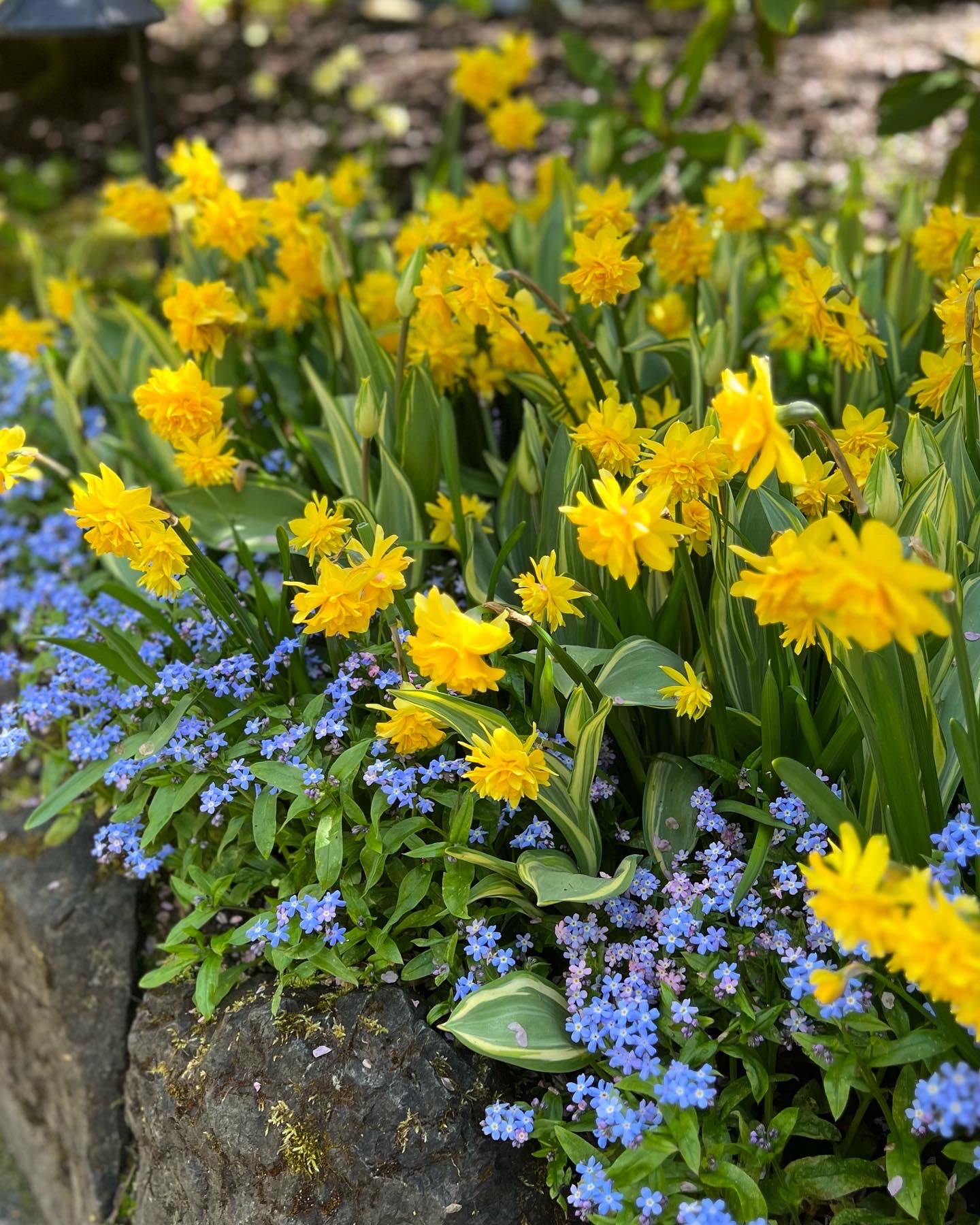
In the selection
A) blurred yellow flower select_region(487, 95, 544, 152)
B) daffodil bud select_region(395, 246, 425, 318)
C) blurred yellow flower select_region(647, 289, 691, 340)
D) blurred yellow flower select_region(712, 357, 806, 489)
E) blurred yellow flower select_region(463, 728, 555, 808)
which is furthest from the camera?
blurred yellow flower select_region(487, 95, 544, 152)

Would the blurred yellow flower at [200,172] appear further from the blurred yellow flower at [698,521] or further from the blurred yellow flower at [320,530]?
the blurred yellow flower at [698,521]

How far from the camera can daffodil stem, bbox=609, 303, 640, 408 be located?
7.50ft

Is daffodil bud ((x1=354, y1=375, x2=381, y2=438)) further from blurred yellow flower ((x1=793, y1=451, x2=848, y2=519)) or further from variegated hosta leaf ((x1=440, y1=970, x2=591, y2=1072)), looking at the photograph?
variegated hosta leaf ((x1=440, y1=970, x2=591, y2=1072))

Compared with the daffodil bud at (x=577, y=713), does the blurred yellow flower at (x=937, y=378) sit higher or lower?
higher

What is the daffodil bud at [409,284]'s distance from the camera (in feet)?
6.17

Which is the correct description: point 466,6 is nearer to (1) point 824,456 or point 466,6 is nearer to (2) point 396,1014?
(1) point 824,456

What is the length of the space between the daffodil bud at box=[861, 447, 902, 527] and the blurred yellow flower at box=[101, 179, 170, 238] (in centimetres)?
174

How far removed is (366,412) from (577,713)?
626 mm

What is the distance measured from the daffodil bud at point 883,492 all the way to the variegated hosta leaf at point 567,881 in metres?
0.53

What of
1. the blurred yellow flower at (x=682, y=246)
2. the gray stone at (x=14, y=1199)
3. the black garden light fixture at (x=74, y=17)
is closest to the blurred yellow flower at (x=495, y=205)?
the blurred yellow flower at (x=682, y=246)

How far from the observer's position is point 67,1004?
6.55ft

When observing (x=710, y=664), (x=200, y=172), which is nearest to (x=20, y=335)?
(x=200, y=172)

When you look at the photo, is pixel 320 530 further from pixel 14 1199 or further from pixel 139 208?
pixel 14 1199

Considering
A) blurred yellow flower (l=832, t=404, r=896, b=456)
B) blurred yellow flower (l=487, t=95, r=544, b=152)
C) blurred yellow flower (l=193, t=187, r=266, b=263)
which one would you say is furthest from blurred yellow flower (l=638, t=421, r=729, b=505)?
blurred yellow flower (l=487, t=95, r=544, b=152)
